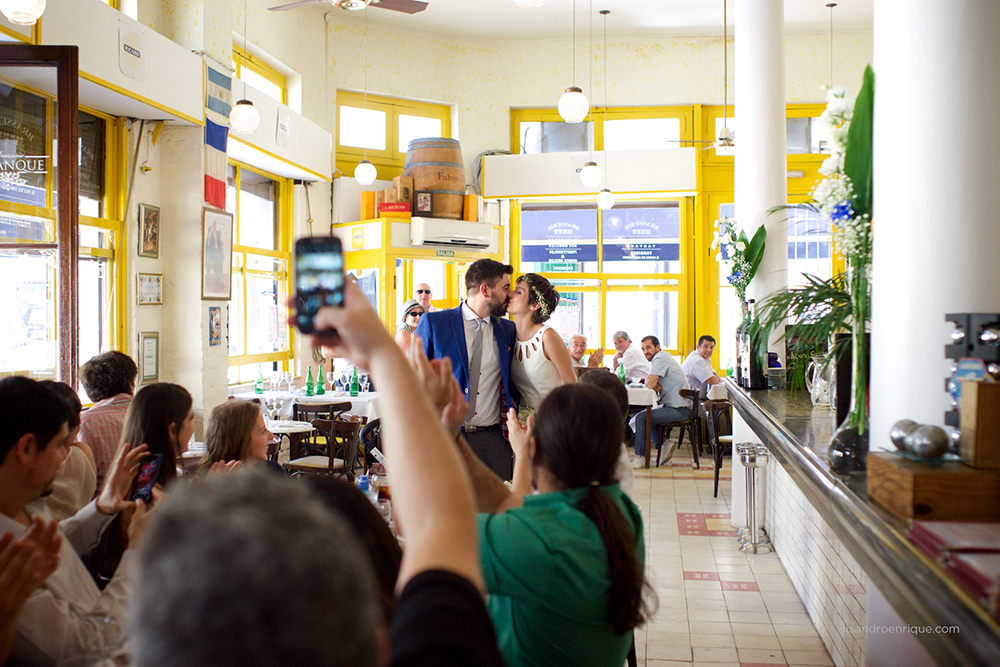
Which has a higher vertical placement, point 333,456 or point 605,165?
point 605,165

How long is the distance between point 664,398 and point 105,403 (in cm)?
642

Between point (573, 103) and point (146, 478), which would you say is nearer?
point (146, 478)

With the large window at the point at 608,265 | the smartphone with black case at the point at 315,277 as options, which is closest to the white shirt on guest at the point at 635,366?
the large window at the point at 608,265

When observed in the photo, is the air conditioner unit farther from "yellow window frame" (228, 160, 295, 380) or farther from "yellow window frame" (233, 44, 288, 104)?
"yellow window frame" (233, 44, 288, 104)

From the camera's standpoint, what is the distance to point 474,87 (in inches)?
429

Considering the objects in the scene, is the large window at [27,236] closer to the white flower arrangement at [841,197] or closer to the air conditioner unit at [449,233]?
the white flower arrangement at [841,197]

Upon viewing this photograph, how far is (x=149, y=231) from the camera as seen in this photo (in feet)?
22.0

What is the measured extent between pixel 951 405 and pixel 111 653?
6.64 ft

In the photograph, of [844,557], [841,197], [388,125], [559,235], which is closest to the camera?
[841,197]

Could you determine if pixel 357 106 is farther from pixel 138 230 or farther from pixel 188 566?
pixel 188 566

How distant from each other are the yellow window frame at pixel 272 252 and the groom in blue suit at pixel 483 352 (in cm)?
A: 496

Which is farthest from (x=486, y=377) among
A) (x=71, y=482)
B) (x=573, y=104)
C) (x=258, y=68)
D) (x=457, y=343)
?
(x=258, y=68)

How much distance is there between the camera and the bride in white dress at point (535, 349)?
396cm

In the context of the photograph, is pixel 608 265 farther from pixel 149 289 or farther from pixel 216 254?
pixel 149 289
